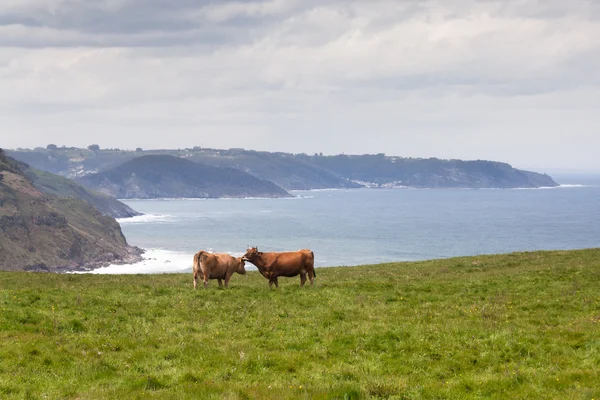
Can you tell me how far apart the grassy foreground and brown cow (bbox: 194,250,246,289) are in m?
1.72

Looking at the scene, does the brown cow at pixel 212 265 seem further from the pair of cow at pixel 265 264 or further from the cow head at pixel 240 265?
the cow head at pixel 240 265

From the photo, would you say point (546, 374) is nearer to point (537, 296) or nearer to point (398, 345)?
point (398, 345)

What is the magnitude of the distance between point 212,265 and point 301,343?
43.9 ft

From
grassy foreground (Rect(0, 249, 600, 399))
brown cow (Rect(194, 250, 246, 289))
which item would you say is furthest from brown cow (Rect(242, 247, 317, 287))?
grassy foreground (Rect(0, 249, 600, 399))

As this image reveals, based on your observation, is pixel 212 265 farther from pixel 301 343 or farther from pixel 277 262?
pixel 301 343

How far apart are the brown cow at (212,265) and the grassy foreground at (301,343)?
1.72 m

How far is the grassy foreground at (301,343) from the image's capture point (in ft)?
46.8

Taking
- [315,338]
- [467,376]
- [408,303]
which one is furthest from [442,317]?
[467,376]

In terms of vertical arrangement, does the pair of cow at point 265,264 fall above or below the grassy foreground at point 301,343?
above

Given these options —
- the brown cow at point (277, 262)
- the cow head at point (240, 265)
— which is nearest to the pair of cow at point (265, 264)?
the brown cow at point (277, 262)

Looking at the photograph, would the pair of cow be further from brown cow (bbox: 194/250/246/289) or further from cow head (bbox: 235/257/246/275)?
cow head (bbox: 235/257/246/275)

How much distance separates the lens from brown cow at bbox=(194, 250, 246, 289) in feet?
101

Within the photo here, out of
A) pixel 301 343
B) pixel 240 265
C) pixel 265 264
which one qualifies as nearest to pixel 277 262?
pixel 265 264

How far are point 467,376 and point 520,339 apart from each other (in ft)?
13.9
